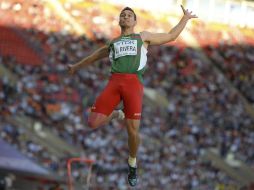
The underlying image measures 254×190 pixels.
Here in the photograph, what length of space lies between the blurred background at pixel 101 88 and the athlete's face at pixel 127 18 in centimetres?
898

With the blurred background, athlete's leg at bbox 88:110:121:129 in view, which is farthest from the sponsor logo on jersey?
the blurred background

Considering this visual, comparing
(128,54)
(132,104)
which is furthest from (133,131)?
(128,54)

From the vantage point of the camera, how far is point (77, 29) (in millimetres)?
27656

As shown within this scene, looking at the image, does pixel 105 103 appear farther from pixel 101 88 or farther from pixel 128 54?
pixel 101 88

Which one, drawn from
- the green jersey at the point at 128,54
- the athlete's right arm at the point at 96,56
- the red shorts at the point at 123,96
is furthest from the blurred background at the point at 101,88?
the green jersey at the point at 128,54

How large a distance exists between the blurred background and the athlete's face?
354 inches

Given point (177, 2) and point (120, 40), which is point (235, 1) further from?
point (120, 40)

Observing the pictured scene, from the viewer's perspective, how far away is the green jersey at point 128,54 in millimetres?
8123

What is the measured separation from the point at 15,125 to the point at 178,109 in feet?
25.4

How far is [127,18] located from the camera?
26.3 ft

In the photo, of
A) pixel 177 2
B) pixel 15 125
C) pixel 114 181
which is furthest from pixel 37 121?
pixel 177 2

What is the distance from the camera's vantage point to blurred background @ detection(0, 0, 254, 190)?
21.0 m

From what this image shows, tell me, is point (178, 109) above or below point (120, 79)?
below

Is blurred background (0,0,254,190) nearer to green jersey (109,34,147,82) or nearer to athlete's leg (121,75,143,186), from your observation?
athlete's leg (121,75,143,186)
